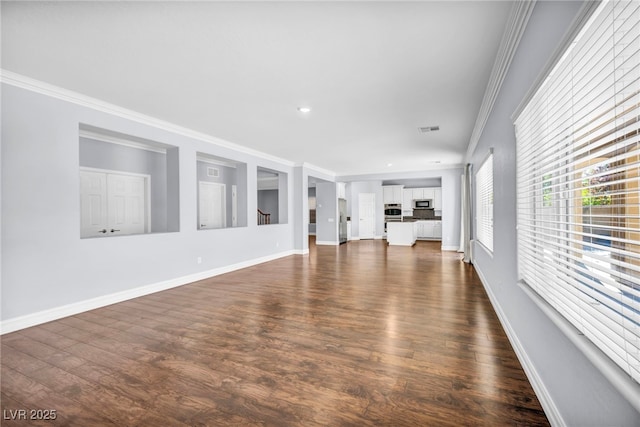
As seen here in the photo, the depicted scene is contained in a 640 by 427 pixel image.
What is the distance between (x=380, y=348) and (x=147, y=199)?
5504 millimetres

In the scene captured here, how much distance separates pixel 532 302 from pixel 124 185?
21.1 feet

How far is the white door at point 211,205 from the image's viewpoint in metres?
7.43

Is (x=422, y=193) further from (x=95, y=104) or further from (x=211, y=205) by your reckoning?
(x=95, y=104)

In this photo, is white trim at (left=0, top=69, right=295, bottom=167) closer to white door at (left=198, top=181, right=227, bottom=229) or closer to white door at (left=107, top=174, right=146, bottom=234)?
white door at (left=107, top=174, right=146, bottom=234)

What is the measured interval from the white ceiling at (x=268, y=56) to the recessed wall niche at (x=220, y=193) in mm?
2228

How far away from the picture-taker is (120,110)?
4.12 m

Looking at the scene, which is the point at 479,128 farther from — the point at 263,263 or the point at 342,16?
the point at 263,263

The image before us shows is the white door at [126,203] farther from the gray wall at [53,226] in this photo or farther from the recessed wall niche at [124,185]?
the gray wall at [53,226]

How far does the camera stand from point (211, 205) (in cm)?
767

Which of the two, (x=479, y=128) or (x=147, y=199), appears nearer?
(x=479, y=128)

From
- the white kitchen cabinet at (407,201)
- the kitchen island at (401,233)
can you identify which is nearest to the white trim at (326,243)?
the kitchen island at (401,233)

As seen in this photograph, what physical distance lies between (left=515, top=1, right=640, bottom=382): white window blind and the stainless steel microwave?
10629 mm

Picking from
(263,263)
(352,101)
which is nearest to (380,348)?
(352,101)

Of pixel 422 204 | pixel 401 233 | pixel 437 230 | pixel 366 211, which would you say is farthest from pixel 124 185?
pixel 437 230
